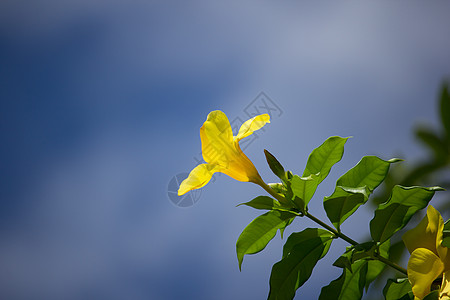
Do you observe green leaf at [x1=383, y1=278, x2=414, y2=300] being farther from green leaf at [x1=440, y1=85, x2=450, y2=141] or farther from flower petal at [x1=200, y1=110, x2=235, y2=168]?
green leaf at [x1=440, y1=85, x2=450, y2=141]

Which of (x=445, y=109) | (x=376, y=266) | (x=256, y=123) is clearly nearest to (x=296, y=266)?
Result: (x=376, y=266)

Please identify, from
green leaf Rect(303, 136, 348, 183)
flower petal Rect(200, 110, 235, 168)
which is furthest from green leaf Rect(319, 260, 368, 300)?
flower petal Rect(200, 110, 235, 168)

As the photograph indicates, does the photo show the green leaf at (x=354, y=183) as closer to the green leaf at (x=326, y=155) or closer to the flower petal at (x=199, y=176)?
the green leaf at (x=326, y=155)

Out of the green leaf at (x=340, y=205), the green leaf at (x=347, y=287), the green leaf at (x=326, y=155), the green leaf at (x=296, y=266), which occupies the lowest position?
the green leaf at (x=347, y=287)

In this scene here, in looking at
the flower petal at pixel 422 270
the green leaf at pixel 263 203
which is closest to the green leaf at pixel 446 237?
the flower petal at pixel 422 270

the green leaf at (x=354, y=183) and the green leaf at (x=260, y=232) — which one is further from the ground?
the green leaf at (x=260, y=232)

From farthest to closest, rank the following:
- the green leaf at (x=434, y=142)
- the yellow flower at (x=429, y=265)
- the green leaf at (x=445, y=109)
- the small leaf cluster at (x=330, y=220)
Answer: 1. the green leaf at (x=434, y=142)
2. the green leaf at (x=445, y=109)
3. the small leaf cluster at (x=330, y=220)
4. the yellow flower at (x=429, y=265)

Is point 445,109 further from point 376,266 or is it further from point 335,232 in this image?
point 335,232
